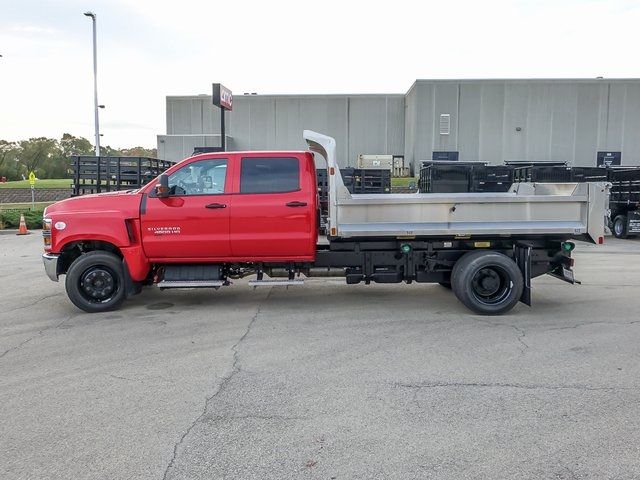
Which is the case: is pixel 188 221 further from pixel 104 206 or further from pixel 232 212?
pixel 104 206

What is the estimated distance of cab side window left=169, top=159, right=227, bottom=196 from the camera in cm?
730

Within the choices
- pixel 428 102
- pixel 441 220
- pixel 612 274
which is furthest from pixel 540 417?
pixel 428 102

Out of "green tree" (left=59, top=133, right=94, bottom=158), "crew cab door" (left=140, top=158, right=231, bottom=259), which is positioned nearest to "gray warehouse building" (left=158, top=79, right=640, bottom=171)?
"crew cab door" (left=140, top=158, right=231, bottom=259)

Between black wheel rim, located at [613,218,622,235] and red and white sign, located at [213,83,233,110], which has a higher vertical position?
red and white sign, located at [213,83,233,110]

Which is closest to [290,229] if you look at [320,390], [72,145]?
[320,390]

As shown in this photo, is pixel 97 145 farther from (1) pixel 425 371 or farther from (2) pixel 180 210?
(1) pixel 425 371

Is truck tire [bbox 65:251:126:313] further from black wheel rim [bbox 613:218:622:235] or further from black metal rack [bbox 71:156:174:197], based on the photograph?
black wheel rim [bbox 613:218:622:235]

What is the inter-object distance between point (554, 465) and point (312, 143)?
5.48m

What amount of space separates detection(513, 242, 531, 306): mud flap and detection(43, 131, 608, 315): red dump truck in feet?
0.05

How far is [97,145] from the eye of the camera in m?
29.4

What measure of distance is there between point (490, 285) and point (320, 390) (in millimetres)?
3601

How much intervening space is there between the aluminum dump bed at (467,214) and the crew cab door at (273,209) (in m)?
0.39

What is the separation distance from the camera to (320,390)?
4621 millimetres

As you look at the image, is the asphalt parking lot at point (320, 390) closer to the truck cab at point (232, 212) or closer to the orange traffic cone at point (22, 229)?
the truck cab at point (232, 212)
